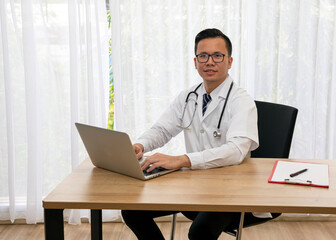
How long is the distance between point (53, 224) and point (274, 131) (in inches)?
42.4

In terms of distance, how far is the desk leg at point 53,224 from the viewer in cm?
141

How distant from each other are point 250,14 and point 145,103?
894 millimetres

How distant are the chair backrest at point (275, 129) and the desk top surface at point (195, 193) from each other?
0.98 ft

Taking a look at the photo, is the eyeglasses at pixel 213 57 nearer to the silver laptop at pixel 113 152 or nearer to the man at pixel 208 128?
the man at pixel 208 128

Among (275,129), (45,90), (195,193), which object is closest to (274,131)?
(275,129)

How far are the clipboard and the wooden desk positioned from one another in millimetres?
21

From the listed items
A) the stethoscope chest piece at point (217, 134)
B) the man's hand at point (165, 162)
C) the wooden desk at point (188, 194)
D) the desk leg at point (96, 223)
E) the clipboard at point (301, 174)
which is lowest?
the desk leg at point (96, 223)

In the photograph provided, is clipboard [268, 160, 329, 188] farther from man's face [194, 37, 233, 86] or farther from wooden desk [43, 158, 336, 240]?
man's face [194, 37, 233, 86]

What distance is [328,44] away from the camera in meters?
2.89

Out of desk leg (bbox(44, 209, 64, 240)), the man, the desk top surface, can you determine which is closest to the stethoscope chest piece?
the man

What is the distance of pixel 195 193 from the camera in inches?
56.4

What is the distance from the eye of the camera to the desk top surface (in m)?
1.34

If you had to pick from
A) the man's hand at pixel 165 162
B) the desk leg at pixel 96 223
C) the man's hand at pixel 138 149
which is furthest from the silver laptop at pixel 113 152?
the desk leg at pixel 96 223

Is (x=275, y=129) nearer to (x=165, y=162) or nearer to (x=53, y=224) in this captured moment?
(x=165, y=162)
